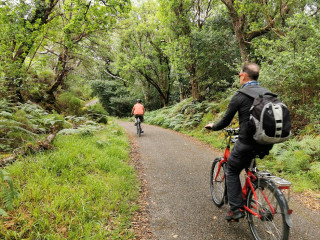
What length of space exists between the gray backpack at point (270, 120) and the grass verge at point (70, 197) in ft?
7.85

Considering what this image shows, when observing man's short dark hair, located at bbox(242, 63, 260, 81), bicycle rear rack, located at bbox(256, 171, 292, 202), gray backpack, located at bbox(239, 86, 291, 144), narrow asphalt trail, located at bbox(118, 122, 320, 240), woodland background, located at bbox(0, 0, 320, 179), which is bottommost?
narrow asphalt trail, located at bbox(118, 122, 320, 240)

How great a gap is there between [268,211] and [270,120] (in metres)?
1.20

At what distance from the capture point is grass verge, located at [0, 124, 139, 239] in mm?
2520

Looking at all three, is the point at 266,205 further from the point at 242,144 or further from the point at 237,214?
the point at 242,144

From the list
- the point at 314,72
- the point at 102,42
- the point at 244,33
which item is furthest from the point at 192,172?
the point at 102,42

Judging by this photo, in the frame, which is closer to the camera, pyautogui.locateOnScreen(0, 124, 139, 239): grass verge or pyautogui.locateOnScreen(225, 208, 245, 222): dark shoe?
pyautogui.locateOnScreen(0, 124, 139, 239): grass verge

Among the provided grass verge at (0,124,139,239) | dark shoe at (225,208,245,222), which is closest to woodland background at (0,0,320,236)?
grass verge at (0,124,139,239)

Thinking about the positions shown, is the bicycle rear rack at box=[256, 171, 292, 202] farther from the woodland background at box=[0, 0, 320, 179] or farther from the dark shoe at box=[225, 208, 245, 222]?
the woodland background at box=[0, 0, 320, 179]

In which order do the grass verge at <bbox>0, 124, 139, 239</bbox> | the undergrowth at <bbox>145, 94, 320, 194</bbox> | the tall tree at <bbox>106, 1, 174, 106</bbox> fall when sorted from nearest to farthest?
1. the grass verge at <bbox>0, 124, 139, 239</bbox>
2. the undergrowth at <bbox>145, 94, 320, 194</bbox>
3. the tall tree at <bbox>106, 1, 174, 106</bbox>

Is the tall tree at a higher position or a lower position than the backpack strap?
Answer: higher

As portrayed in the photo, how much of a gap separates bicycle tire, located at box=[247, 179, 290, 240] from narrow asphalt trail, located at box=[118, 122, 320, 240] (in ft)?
0.92

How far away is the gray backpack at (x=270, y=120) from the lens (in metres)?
2.02

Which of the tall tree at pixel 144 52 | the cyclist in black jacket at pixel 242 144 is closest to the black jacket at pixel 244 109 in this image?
the cyclist in black jacket at pixel 242 144

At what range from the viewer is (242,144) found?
97.6 inches
